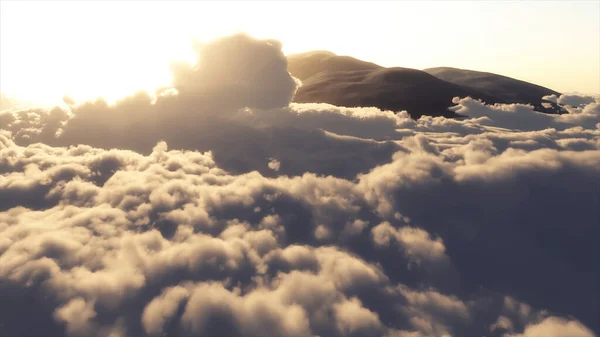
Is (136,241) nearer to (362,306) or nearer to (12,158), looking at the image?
(362,306)

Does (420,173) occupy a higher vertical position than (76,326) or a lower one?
higher

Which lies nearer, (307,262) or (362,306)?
(362,306)

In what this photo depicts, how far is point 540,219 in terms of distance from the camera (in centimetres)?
9125

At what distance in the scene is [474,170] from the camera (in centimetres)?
10238

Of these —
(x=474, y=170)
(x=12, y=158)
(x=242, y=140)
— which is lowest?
(x=12, y=158)

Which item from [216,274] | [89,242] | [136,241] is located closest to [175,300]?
[216,274]

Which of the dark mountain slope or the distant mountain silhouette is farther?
the dark mountain slope

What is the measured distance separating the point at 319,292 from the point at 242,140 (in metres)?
70.0

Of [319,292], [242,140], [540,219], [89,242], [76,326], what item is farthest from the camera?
[242,140]

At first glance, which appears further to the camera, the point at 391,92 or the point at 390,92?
the point at 391,92

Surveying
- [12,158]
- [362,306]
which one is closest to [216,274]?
[362,306]

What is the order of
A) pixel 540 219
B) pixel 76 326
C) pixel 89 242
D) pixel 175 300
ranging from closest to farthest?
1. pixel 76 326
2. pixel 175 300
3. pixel 89 242
4. pixel 540 219

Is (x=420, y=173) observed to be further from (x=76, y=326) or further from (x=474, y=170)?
(x=76, y=326)

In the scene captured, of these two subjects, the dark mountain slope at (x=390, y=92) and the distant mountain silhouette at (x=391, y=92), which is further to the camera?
the dark mountain slope at (x=390, y=92)
